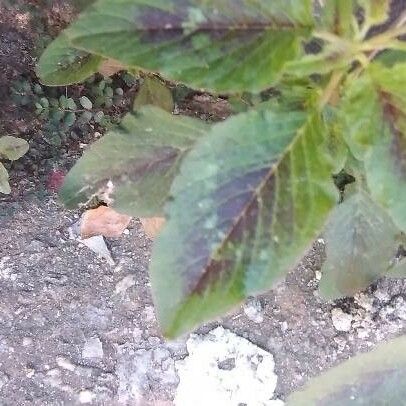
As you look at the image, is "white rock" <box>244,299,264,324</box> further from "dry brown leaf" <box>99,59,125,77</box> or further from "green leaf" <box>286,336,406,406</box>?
"green leaf" <box>286,336,406,406</box>

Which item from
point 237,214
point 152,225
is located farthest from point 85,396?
point 237,214


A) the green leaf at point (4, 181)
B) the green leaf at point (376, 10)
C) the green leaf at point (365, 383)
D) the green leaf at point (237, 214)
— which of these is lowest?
the green leaf at point (4, 181)

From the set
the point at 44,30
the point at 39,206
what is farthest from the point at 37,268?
the point at 44,30

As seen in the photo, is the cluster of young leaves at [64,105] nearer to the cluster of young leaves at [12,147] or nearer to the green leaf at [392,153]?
the cluster of young leaves at [12,147]

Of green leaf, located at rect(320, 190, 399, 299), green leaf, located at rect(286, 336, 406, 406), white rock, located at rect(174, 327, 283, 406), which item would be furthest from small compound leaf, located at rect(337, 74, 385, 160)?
white rock, located at rect(174, 327, 283, 406)

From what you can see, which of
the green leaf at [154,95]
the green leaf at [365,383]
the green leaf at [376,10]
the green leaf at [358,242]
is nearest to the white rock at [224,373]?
the green leaf at [358,242]

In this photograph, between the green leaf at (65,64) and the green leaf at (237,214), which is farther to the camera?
the green leaf at (65,64)

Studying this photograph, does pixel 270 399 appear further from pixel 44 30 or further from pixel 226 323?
pixel 44 30
